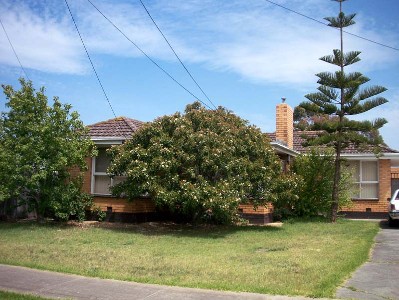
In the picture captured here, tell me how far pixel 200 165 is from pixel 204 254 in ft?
12.5

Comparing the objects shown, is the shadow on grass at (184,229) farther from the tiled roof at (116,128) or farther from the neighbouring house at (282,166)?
the tiled roof at (116,128)

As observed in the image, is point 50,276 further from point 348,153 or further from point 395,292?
point 348,153

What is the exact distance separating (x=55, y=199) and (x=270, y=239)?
714 centimetres

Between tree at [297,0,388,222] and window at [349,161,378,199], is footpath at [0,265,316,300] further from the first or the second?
window at [349,161,378,199]

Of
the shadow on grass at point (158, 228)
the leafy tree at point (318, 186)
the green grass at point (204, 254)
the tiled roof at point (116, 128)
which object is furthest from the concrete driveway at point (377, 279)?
the tiled roof at point (116, 128)

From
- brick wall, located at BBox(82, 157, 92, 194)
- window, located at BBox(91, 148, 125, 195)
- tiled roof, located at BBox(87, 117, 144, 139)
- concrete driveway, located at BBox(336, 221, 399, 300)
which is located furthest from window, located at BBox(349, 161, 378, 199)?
brick wall, located at BBox(82, 157, 92, 194)

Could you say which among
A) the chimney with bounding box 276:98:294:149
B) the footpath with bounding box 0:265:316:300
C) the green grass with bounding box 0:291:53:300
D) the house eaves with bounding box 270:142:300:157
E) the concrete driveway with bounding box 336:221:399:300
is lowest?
the green grass with bounding box 0:291:53:300

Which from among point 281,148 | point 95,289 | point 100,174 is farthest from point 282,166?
point 95,289

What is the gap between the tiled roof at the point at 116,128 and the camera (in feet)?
57.9

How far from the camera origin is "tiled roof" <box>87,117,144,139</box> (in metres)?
17.6

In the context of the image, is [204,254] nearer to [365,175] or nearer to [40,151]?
[40,151]

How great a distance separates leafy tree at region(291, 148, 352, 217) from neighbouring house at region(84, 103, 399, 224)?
1.22 metres

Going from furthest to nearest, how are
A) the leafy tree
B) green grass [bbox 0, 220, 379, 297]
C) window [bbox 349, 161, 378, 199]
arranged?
window [bbox 349, 161, 378, 199] < the leafy tree < green grass [bbox 0, 220, 379, 297]

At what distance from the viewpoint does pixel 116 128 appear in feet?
59.7
